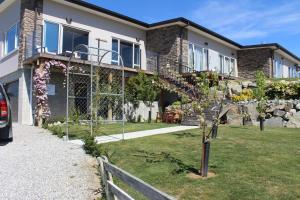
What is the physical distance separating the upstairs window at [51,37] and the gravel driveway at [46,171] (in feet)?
25.2

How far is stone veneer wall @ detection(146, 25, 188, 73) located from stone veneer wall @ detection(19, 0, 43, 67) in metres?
7.80

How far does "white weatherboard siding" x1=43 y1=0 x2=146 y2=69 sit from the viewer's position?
1862 cm

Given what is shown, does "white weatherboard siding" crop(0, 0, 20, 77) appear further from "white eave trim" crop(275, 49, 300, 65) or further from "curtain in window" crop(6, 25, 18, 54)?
"white eave trim" crop(275, 49, 300, 65)

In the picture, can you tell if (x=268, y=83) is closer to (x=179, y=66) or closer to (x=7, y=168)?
(x=179, y=66)

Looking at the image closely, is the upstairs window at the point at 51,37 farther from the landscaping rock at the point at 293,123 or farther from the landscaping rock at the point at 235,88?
the landscaping rock at the point at 293,123

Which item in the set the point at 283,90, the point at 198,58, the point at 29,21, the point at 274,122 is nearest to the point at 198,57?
the point at 198,58

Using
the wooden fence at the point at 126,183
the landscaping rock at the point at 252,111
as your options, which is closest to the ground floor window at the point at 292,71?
the landscaping rock at the point at 252,111

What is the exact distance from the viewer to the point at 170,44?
23328 mm

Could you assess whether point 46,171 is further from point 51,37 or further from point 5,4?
point 5,4

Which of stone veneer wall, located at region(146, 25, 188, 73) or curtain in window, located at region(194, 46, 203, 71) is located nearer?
stone veneer wall, located at region(146, 25, 188, 73)

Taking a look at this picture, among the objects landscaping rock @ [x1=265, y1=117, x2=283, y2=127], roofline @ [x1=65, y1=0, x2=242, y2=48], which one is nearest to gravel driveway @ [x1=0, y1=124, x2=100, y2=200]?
landscaping rock @ [x1=265, y1=117, x2=283, y2=127]

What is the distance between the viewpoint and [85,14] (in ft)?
66.3

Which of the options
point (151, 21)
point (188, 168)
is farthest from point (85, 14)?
point (188, 168)

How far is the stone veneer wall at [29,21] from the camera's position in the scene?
17.4m
